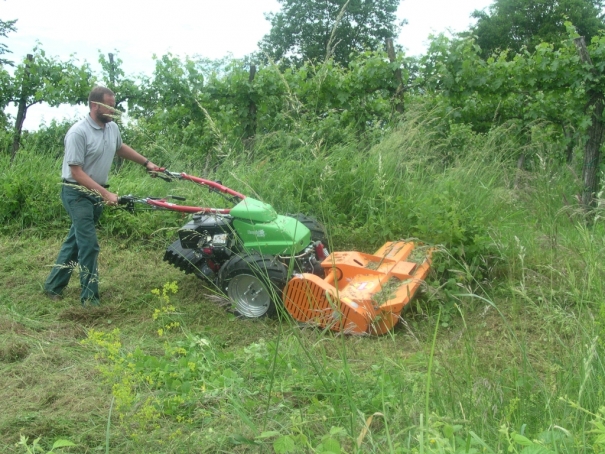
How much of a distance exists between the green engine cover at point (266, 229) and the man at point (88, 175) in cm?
95

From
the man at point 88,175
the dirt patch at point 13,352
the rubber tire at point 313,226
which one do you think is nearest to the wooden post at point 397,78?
the rubber tire at point 313,226

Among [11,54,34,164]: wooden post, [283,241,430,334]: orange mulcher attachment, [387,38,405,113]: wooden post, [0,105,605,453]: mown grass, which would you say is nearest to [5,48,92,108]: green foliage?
[11,54,34,164]: wooden post

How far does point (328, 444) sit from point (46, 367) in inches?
93.0

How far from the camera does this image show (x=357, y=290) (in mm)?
4055

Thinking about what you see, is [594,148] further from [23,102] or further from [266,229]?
[23,102]

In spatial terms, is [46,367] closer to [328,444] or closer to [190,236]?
[190,236]

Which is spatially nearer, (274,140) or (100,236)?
(100,236)

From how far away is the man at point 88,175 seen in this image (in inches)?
182

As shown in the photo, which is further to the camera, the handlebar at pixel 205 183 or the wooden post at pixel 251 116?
the wooden post at pixel 251 116

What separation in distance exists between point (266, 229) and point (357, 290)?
85 centimetres

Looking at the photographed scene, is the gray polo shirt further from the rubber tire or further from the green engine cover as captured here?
the rubber tire

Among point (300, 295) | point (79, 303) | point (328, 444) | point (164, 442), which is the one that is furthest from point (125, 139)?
point (328, 444)

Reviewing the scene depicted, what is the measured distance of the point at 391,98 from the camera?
797 cm

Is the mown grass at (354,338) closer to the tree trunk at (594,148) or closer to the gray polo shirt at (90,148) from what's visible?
the tree trunk at (594,148)
